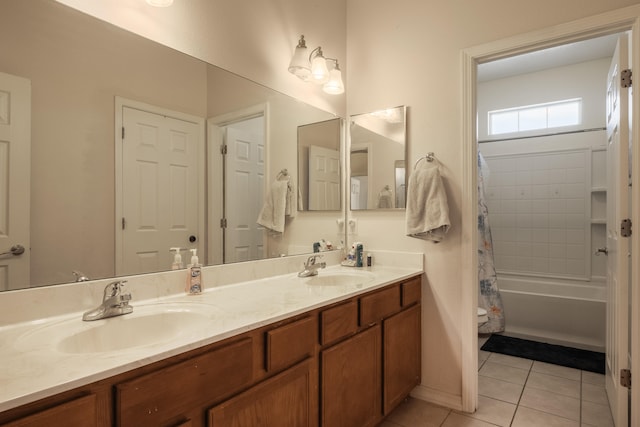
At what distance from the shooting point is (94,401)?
0.75m

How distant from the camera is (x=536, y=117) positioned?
3773 mm

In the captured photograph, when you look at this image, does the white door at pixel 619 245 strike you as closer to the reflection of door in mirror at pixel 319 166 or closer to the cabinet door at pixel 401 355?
the cabinet door at pixel 401 355

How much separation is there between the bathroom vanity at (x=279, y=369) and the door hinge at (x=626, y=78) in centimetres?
143

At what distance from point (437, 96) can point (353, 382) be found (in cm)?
170

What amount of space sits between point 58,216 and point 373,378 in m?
1.50

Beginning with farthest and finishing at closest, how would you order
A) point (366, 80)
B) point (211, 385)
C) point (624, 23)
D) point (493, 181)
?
point (493, 181), point (366, 80), point (624, 23), point (211, 385)

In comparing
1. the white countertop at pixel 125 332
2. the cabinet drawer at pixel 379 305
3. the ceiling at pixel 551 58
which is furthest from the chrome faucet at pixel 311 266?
the ceiling at pixel 551 58

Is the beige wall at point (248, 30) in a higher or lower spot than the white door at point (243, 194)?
higher

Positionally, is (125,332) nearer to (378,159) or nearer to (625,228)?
(378,159)

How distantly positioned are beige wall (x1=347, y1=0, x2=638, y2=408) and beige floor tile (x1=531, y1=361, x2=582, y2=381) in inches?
36.3

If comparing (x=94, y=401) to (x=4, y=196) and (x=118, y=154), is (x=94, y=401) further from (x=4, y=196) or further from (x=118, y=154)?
(x=118, y=154)

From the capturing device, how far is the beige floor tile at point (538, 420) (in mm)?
1928

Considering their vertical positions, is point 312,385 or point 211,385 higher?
point 211,385

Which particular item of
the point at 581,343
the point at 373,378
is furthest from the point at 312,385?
the point at 581,343
